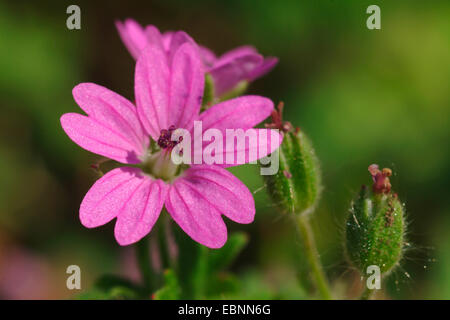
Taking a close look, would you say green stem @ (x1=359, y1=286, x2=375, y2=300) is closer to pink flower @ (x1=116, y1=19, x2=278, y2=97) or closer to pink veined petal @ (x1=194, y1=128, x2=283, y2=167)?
pink veined petal @ (x1=194, y1=128, x2=283, y2=167)

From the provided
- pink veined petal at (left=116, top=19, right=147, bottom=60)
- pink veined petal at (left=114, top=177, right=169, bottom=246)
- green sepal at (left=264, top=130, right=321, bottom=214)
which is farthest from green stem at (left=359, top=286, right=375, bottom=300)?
pink veined petal at (left=116, top=19, right=147, bottom=60)

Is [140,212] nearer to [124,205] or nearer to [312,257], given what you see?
[124,205]

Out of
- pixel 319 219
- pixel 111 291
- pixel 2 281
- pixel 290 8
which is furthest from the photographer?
pixel 290 8

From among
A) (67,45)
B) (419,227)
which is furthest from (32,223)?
(419,227)

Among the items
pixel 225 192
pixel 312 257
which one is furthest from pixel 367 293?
pixel 225 192

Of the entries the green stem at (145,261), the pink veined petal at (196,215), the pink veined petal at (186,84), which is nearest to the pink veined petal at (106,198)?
the pink veined petal at (196,215)

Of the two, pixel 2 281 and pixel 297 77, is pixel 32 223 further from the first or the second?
pixel 297 77

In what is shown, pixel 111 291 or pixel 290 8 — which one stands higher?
pixel 290 8
